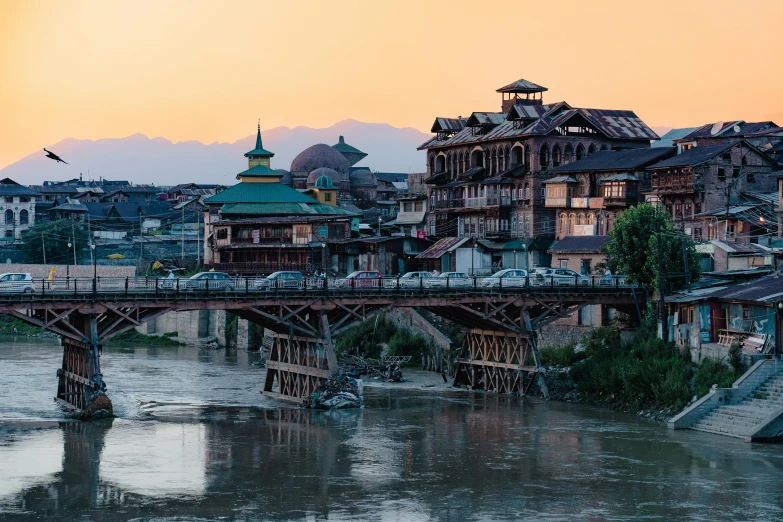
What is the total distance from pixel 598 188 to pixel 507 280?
85.5 ft

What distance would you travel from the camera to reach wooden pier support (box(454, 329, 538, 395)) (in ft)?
258

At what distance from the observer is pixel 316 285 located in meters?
74.4

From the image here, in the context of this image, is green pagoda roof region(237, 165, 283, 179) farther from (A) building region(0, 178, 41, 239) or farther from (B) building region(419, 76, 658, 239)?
(A) building region(0, 178, 41, 239)

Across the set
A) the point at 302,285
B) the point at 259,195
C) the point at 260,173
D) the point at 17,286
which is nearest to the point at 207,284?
the point at 302,285

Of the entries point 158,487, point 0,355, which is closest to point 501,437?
point 158,487

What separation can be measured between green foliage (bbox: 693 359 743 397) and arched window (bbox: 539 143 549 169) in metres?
45.5

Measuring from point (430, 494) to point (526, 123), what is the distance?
70.0 metres

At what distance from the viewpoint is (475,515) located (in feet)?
152

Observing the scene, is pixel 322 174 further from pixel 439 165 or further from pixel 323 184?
pixel 439 165

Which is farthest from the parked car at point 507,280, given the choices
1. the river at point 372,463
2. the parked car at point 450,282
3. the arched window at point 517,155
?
the arched window at point 517,155

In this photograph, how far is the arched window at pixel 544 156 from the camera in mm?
111562

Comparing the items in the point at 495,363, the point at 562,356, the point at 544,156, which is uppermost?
the point at 544,156

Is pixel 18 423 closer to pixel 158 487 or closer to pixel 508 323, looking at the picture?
pixel 158 487

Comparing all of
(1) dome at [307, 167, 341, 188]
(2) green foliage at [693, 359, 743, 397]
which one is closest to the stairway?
(2) green foliage at [693, 359, 743, 397]
